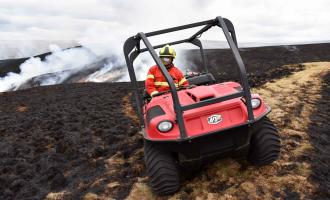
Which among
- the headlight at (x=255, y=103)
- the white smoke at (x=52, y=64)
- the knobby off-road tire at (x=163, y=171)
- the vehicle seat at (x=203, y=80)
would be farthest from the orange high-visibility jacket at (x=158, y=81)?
the white smoke at (x=52, y=64)

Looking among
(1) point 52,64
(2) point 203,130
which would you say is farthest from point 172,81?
(1) point 52,64

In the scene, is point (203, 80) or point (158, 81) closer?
point (203, 80)

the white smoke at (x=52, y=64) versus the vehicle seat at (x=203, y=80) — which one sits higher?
the vehicle seat at (x=203, y=80)

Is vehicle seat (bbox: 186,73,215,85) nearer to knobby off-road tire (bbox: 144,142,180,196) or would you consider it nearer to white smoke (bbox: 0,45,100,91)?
knobby off-road tire (bbox: 144,142,180,196)

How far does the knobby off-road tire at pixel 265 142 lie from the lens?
19.9ft

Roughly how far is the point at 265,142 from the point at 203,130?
1.07m

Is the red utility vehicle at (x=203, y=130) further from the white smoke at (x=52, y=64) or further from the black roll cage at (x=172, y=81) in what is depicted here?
Result: the white smoke at (x=52, y=64)

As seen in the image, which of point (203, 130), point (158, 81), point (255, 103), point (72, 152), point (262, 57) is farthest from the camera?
point (262, 57)

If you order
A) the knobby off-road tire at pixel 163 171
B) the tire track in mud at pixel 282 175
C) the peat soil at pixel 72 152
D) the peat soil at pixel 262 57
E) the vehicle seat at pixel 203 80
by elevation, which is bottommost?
the peat soil at pixel 262 57

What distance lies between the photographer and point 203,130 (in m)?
5.56

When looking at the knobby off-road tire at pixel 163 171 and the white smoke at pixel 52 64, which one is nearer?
the knobby off-road tire at pixel 163 171

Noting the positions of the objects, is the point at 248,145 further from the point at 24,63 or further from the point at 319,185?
the point at 24,63

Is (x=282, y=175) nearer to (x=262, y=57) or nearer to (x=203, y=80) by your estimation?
(x=203, y=80)

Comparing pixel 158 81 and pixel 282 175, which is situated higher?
pixel 158 81
